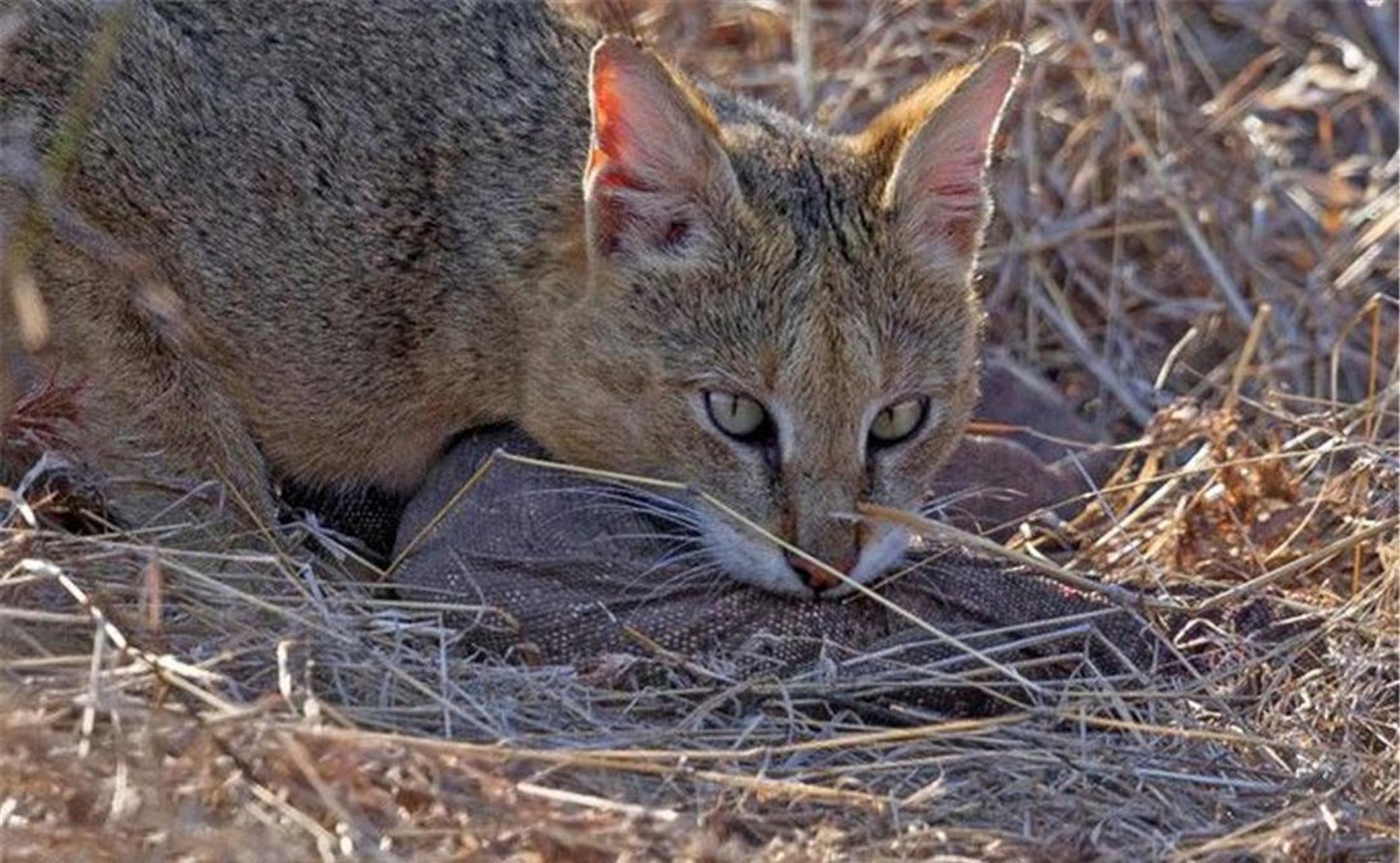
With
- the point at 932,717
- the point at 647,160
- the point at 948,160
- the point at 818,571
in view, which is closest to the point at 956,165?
the point at 948,160

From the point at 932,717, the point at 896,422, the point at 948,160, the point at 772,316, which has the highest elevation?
the point at 948,160

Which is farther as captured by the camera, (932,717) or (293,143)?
(293,143)

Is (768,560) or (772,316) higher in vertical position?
(772,316)

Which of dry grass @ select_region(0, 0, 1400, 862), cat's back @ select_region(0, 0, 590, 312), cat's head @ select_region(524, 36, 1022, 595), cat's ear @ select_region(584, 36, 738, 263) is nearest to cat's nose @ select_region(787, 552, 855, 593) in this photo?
cat's head @ select_region(524, 36, 1022, 595)

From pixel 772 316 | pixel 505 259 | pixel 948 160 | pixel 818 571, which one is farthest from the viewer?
pixel 505 259

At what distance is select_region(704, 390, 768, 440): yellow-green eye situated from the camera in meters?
5.64

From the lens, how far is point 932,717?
17.4 feet

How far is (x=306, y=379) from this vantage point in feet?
20.5

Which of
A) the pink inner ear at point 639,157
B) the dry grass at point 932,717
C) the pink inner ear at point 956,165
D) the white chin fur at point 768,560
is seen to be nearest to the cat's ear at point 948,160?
the pink inner ear at point 956,165

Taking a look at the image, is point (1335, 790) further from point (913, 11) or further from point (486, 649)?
point (913, 11)

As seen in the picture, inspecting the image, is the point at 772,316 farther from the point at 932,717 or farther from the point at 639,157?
the point at 932,717

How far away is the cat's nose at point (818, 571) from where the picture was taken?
5.50 m

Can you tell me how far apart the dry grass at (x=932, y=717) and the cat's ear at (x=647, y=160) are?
1063 mm

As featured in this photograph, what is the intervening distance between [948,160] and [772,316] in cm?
66
